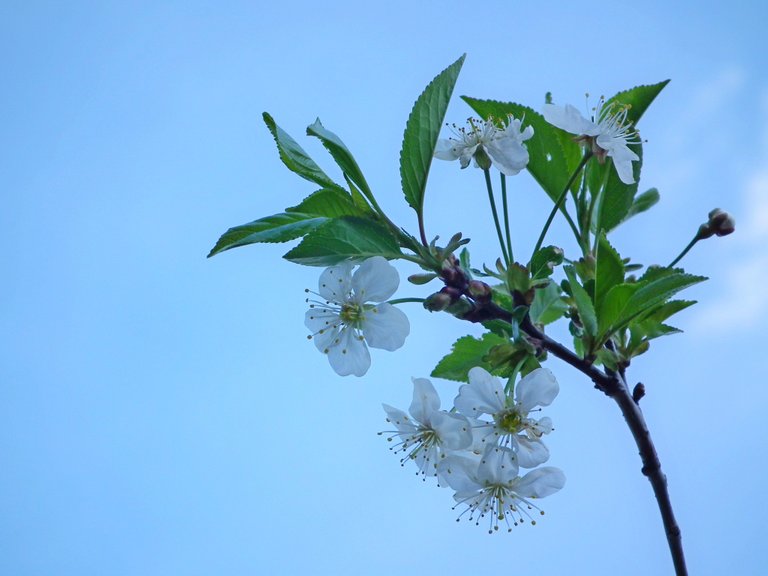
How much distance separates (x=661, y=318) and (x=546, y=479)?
325mm

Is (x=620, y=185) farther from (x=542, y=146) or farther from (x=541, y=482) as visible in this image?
(x=541, y=482)

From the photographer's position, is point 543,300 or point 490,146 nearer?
point 543,300

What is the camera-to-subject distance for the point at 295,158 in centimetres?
124

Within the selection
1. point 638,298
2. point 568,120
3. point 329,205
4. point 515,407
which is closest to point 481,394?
point 515,407

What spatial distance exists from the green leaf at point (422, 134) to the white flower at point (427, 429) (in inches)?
11.8

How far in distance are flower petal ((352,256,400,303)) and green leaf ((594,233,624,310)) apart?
30 centimetres

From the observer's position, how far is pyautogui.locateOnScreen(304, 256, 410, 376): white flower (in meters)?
1.21

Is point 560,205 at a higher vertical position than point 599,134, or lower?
lower

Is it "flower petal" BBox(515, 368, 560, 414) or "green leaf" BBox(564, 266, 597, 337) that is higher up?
"green leaf" BBox(564, 266, 597, 337)

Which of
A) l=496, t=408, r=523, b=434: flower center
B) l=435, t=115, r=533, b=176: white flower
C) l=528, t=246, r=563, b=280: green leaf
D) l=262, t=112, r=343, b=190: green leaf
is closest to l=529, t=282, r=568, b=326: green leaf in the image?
l=528, t=246, r=563, b=280: green leaf

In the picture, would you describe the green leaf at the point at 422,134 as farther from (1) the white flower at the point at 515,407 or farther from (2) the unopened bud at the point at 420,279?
(1) the white flower at the point at 515,407

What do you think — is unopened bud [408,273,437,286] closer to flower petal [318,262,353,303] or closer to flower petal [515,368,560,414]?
flower petal [318,262,353,303]

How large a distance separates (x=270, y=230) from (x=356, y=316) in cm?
22

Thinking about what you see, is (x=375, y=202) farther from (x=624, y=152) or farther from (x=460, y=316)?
(x=624, y=152)
